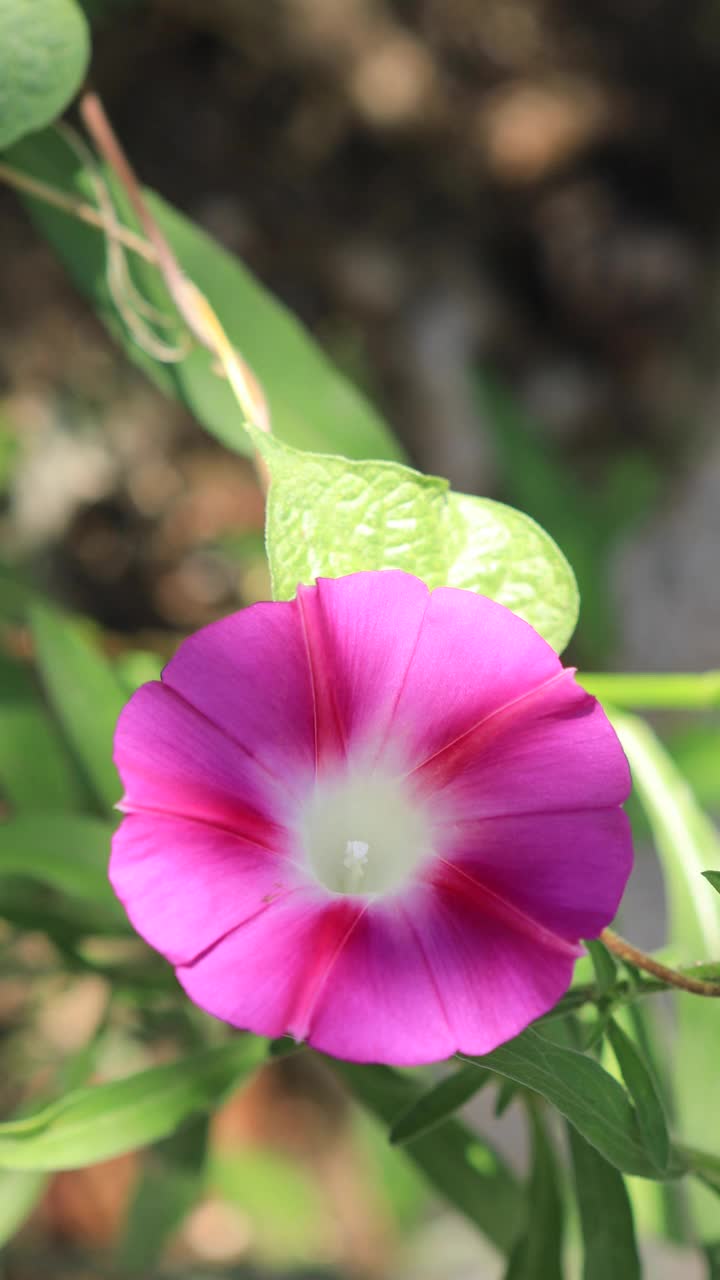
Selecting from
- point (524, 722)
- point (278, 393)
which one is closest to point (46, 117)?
point (278, 393)

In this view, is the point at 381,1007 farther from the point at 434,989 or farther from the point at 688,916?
the point at 688,916

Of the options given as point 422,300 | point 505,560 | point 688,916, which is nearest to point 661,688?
Answer: point 688,916

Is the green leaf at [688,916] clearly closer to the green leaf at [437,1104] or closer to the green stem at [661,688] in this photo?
the green stem at [661,688]

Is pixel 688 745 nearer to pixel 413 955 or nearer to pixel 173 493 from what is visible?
pixel 413 955

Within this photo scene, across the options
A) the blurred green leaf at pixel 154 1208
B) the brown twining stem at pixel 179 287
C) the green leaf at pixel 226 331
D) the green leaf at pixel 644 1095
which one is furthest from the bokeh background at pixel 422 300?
the green leaf at pixel 644 1095

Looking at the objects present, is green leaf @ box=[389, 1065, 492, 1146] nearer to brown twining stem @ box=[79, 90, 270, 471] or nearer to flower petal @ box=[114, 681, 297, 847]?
flower petal @ box=[114, 681, 297, 847]

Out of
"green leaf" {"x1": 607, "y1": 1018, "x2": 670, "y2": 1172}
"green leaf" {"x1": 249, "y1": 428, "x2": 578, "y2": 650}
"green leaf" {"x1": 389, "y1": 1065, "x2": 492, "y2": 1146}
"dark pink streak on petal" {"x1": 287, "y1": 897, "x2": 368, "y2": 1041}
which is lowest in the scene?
"green leaf" {"x1": 389, "y1": 1065, "x2": 492, "y2": 1146}

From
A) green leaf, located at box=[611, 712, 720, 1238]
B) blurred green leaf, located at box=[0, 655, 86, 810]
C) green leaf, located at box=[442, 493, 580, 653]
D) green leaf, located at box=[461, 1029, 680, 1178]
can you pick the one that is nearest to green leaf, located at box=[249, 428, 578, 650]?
green leaf, located at box=[442, 493, 580, 653]
